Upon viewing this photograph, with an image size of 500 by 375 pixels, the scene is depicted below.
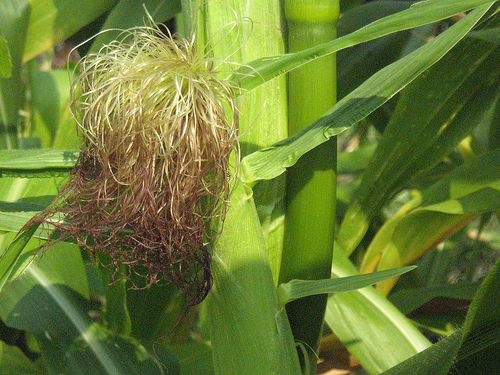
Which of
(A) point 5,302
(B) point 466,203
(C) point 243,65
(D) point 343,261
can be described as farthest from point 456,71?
(A) point 5,302

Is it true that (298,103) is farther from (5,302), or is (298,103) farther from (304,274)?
(5,302)

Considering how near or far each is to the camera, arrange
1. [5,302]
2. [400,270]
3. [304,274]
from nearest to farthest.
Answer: [400,270]
[304,274]
[5,302]

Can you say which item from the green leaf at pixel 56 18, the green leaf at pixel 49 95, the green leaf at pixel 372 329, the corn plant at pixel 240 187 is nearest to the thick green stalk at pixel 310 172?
the corn plant at pixel 240 187

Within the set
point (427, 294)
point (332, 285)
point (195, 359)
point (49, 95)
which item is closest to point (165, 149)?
point (332, 285)

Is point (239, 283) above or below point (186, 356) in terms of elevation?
above

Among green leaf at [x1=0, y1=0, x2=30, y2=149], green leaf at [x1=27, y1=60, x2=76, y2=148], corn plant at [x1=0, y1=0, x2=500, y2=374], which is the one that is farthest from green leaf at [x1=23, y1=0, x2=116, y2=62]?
corn plant at [x1=0, y1=0, x2=500, y2=374]

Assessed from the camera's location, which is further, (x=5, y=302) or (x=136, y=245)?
(x=5, y=302)

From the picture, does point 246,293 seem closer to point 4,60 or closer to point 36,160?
point 36,160

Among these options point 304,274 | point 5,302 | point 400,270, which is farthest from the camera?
point 5,302
